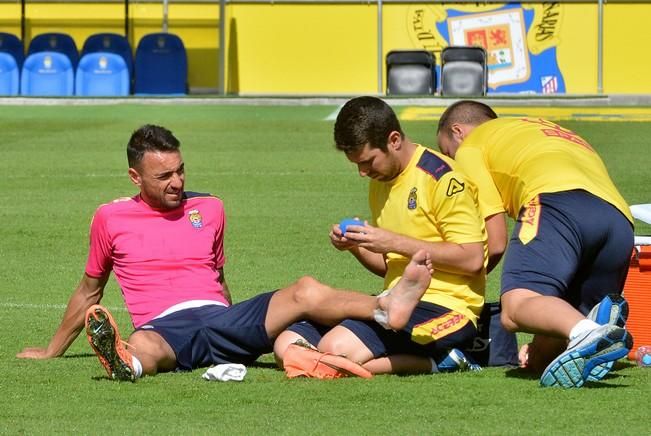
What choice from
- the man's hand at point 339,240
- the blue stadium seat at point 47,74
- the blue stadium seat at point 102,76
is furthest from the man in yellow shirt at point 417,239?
the blue stadium seat at point 47,74

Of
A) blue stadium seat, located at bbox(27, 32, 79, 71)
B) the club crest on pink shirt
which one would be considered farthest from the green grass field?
blue stadium seat, located at bbox(27, 32, 79, 71)

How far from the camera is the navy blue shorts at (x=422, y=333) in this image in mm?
7137

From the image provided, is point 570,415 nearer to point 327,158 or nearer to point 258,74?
point 327,158

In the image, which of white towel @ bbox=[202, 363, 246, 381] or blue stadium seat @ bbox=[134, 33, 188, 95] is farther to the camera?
blue stadium seat @ bbox=[134, 33, 188, 95]

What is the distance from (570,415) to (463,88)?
20999 millimetres

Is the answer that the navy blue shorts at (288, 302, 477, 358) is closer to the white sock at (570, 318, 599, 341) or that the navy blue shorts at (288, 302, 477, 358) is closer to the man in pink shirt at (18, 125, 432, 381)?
the man in pink shirt at (18, 125, 432, 381)

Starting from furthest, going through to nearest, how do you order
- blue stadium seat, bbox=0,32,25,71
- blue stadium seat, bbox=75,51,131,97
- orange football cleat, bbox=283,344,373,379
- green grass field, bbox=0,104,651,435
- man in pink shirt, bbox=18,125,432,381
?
blue stadium seat, bbox=0,32,25,71, blue stadium seat, bbox=75,51,131,97, man in pink shirt, bbox=18,125,432,381, orange football cleat, bbox=283,344,373,379, green grass field, bbox=0,104,651,435

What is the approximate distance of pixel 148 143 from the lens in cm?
779

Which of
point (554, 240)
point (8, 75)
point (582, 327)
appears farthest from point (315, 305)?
point (8, 75)

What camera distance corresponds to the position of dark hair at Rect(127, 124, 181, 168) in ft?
25.5

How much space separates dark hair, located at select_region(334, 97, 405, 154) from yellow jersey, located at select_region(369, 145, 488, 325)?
243 mm

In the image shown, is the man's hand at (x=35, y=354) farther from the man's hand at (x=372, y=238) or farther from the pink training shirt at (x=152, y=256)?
the man's hand at (x=372, y=238)

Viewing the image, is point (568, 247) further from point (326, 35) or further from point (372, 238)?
point (326, 35)

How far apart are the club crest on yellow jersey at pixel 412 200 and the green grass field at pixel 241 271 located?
82cm
